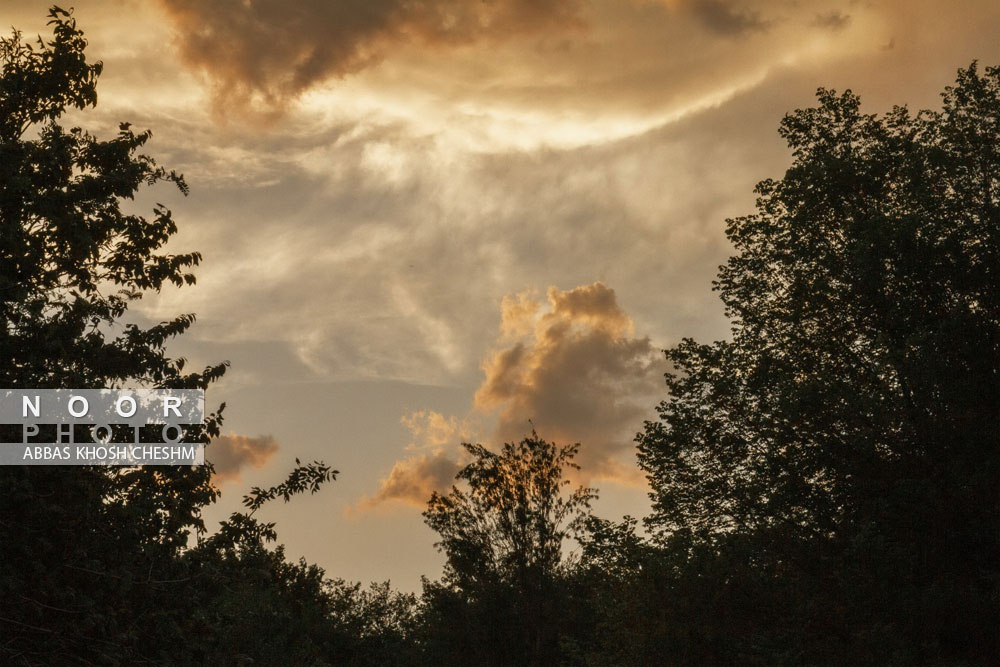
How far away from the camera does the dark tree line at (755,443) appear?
14484 millimetres

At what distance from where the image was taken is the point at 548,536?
159 feet

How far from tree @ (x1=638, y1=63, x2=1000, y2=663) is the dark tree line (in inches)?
3.0

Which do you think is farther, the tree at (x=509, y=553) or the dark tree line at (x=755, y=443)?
the tree at (x=509, y=553)

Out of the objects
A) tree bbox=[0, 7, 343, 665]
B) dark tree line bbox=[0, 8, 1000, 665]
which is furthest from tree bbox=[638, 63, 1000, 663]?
tree bbox=[0, 7, 343, 665]

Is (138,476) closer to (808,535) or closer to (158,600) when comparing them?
(158,600)

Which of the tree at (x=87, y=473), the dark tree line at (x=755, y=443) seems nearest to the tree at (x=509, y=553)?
the dark tree line at (x=755, y=443)

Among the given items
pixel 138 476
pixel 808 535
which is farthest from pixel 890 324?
pixel 138 476

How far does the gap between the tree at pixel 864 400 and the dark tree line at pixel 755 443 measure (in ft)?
0.25

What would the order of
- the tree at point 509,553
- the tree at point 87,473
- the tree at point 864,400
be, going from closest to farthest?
the tree at point 87,473 → the tree at point 864,400 → the tree at point 509,553

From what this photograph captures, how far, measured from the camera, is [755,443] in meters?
30.2

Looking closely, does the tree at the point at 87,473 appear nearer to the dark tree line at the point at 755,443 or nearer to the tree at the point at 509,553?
the dark tree line at the point at 755,443

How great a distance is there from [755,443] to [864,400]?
600cm

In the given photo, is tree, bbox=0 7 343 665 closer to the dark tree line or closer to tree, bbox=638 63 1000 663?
the dark tree line

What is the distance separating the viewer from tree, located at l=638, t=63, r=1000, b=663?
78.1 feet
